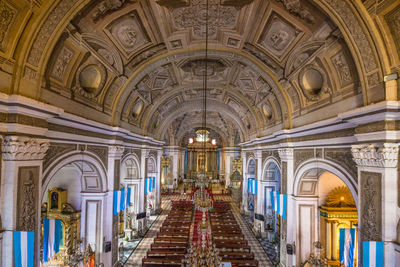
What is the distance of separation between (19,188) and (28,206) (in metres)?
0.51

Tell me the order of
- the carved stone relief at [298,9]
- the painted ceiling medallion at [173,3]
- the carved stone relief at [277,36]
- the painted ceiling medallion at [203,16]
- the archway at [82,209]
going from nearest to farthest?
the carved stone relief at [298,9] < the painted ceiling medallion at [173,3] < the carved stone relief at [277,36] < the painted ceiling medallion at [203,16] < the archway at [82,209]

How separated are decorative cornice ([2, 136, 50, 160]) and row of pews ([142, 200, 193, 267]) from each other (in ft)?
18.1

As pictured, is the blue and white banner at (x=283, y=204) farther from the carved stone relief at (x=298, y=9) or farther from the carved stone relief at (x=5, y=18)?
the carved stone relief at (x=5, y=18)

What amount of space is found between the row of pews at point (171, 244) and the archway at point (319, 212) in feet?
15.6

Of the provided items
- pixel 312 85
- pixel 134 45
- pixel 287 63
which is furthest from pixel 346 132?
pixel 134 45

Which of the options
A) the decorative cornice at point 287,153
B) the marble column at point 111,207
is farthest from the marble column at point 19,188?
the decorative cornice at point 287,153

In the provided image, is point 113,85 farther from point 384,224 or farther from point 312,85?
point 384,224

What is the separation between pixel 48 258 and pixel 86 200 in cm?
288

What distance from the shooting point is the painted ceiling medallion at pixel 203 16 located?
7.39m

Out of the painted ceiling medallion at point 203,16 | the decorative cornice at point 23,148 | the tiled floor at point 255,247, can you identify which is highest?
the painted ceiling medallion at point 203,16

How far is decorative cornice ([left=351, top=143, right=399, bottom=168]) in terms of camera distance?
4.67 m

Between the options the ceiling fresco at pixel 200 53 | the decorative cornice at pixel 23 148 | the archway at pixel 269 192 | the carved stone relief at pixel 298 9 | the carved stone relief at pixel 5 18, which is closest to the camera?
the carved stone relief at pixel 5 18

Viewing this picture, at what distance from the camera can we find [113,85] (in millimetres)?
9391

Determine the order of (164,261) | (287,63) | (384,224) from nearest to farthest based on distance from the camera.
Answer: (384,224) → (287,63) → (164,261)
